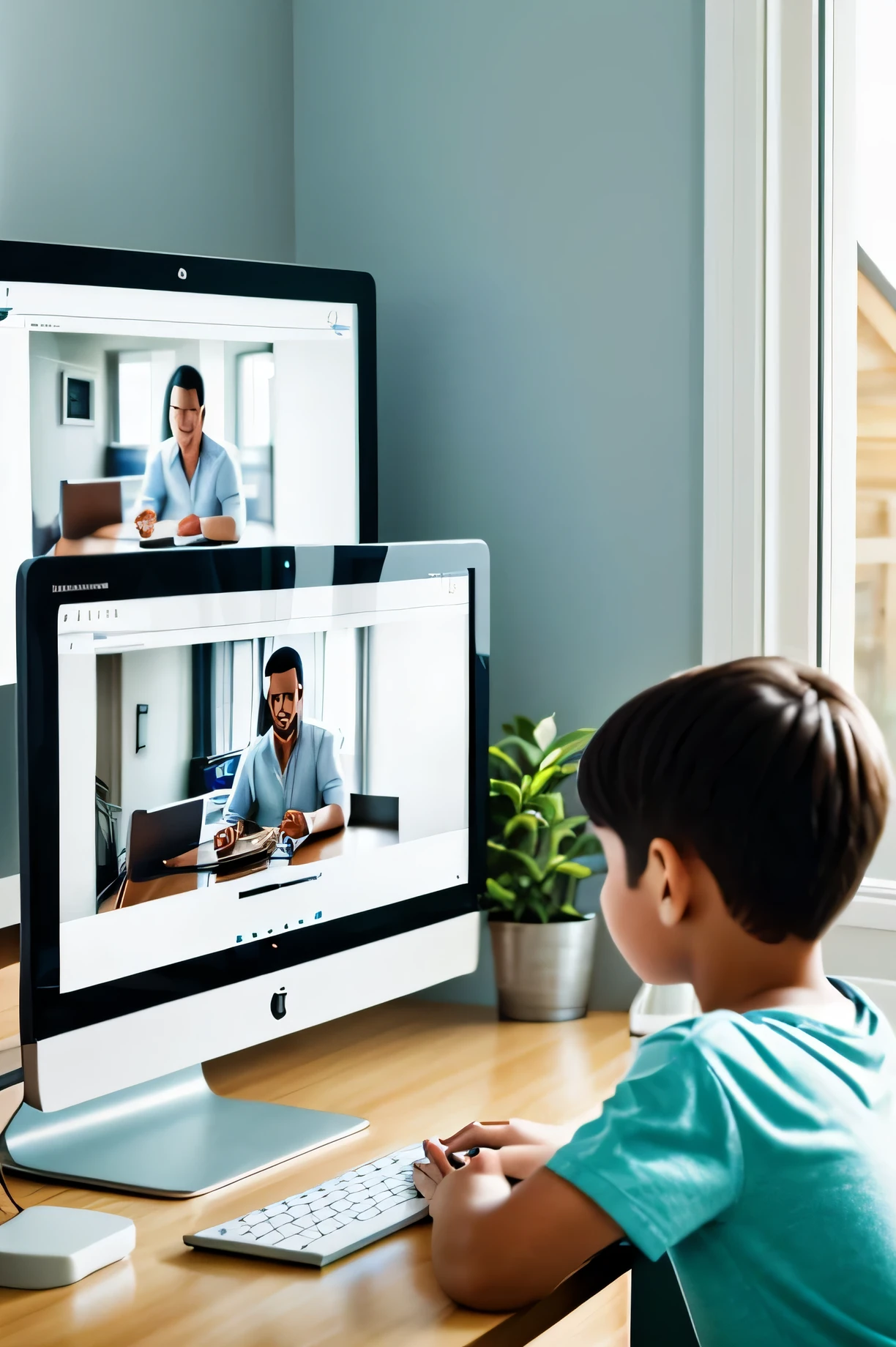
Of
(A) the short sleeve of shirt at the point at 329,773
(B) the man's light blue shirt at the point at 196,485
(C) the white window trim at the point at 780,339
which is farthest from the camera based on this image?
(C) the white window trim at the point at 780,339

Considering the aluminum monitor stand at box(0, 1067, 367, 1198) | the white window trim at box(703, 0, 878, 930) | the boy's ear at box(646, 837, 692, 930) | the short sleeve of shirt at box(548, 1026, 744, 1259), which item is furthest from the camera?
the white window trim at box(703, 0, 878, 930)

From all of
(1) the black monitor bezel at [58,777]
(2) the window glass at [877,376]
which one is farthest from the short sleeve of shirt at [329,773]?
(2) the window glass at [877,376]

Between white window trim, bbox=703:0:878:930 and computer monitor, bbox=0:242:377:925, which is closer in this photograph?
computer monitor, bbox=0:242:377:925

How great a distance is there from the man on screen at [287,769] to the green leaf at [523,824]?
35 cm

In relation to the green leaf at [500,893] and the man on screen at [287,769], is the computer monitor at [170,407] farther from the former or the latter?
the green leaf at [500,893]

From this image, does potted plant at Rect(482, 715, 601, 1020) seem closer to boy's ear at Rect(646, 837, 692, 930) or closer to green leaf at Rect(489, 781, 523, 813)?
green leaf at Rect(489, 781, 523, 813)

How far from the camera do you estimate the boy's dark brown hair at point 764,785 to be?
0.88m

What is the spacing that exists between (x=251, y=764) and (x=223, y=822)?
53 millimetres

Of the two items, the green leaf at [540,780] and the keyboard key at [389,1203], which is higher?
the green leaf at [540,780]

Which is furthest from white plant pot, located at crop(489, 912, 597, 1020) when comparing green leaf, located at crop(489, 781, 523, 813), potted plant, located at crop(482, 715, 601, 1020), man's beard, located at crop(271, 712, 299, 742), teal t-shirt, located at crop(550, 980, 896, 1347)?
teal t-shirt, located at crop(550, 980, 896, 1347)

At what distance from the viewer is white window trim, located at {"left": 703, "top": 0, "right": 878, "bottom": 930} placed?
1526 millimetres

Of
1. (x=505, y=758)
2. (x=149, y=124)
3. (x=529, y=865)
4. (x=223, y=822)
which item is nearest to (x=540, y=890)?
(x=529, y=865)

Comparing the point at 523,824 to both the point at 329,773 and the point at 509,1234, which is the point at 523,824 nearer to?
the point at 329,773

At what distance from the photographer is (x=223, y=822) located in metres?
1.17
